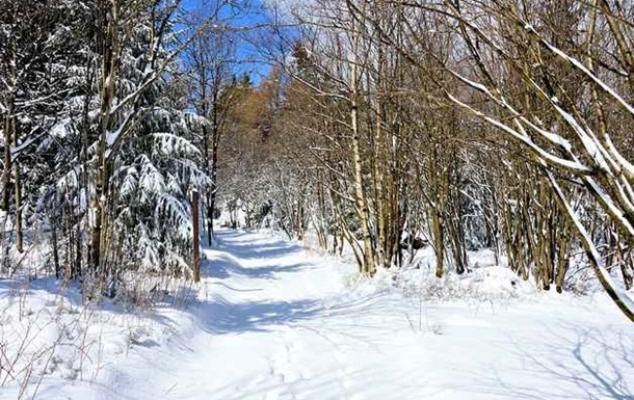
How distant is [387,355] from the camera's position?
15.0ft

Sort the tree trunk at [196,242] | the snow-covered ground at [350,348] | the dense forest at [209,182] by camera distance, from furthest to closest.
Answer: the tree trunk at [196,242], the dense forest at [209,182], the snow-covered ground at [350,348]

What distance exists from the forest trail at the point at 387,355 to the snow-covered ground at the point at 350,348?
0.02 metres

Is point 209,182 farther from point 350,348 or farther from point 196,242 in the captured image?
point 350,348

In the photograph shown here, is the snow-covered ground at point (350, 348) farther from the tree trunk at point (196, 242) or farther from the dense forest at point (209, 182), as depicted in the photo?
the tree trunk at point (196, 242)

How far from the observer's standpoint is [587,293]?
26.1 ft

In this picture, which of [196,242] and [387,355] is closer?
[387,355]

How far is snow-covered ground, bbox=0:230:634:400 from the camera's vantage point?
362 centimetres

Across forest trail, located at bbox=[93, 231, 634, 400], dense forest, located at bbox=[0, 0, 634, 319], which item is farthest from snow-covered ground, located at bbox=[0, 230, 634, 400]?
dense forest, located at bbox=[0, 0, 634, 319]

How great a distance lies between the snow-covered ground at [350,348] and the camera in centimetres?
362

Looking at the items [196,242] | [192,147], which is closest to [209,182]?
[192,147]

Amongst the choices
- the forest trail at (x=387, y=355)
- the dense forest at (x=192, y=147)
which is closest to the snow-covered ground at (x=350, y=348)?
the forest trail at (x=387, y=355)

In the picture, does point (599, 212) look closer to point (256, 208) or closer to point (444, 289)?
point (444, 289)

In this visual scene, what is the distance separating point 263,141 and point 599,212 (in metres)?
26.4

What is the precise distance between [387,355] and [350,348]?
1.81 feet
